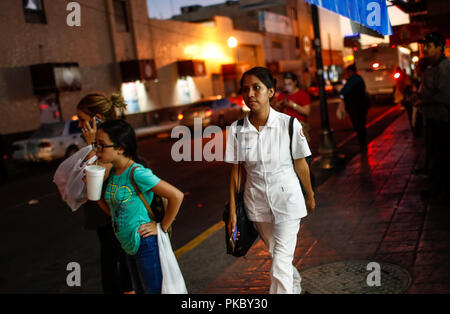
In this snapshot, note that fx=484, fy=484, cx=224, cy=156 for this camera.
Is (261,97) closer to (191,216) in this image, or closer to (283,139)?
(283,139)

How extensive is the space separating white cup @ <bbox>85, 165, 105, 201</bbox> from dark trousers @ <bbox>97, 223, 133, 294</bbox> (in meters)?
0.83

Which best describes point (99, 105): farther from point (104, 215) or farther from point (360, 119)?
point (360, 119)

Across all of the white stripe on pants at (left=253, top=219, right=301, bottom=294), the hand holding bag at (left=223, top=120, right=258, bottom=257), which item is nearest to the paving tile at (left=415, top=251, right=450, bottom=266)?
the white stripe on pants at (left=253, top=219, right=301, bottom=294)

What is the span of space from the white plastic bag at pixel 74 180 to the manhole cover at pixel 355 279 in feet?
6.69

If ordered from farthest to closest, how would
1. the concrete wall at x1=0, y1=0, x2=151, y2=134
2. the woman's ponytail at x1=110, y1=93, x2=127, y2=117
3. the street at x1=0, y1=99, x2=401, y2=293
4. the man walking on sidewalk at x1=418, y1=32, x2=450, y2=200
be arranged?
the concrete wall at x1=0, y1=0, x2=151, y2=134, the man walking on sidewalk at x1=418, y1=32, x2=450, y2=200, the street at x1=0, y1=99, x2=401, y2=293, the woman's ponytail at x1=110, y1=93, x2=127, y2=117

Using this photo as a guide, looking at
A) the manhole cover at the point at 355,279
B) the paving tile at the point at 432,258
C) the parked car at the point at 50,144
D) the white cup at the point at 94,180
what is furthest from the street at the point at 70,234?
the parked car at the point at 50,144

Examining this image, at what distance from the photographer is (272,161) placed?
11.2 ft

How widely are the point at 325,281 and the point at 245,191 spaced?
130 cm

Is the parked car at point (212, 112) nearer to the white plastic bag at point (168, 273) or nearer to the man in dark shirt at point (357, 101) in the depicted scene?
the man in dark shirt at point (357, 101)

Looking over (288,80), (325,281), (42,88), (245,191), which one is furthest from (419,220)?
(42,88)

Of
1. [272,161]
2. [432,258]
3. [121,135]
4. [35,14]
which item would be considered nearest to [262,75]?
[272,161]

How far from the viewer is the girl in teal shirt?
124 inches

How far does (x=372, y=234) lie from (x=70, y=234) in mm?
4333

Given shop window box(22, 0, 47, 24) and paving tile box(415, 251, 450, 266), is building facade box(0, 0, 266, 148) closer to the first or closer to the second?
shop window box(22, 0, 47, 24)
